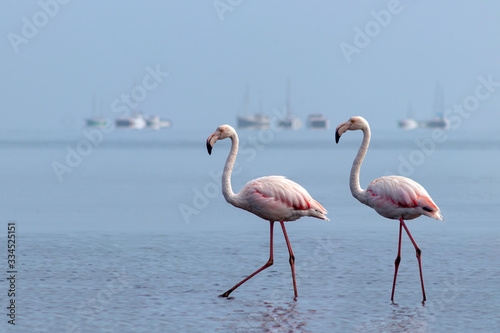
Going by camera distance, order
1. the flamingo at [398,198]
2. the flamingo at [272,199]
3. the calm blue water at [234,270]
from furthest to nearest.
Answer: the flamingo at [272,199]
the flamingo at [398,198]
the calm blue water at [234,270]

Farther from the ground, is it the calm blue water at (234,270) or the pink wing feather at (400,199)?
the pink wing feather at (400,199)

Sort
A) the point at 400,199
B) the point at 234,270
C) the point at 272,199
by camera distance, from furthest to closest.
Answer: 1. the point at 234,270
2. the point at 272,199
3. the point at 400,199

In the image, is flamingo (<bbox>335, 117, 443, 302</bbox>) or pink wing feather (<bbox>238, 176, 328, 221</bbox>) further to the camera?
pink wing feather (<bbox>238, 176, 328, 221</bbox>)

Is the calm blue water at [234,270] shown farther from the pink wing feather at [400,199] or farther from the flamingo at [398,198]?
the pink wing feather at [400,199]

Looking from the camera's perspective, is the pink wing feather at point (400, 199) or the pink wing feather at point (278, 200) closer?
the pink wing feather at point (400, 199)

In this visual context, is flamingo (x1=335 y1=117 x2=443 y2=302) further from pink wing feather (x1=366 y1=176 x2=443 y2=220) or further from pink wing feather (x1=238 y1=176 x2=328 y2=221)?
pink wing feather (x1=238 y1=176 x2=328 y2=221)

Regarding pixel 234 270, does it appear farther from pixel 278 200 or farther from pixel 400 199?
pixel 400 199

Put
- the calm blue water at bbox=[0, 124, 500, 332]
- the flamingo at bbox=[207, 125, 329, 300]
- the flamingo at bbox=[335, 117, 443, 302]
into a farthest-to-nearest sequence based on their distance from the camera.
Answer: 1. the flamingo at bbox=[207, 125, 329, 300]
2. the flamingo at bbox=[335, 117, 443, 302]
3. the calm blue water at bbox=[0, 124, 500, 332]

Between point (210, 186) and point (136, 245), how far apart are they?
17.3 meters

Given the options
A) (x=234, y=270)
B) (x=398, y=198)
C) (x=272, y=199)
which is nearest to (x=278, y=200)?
(x=272, y=199)

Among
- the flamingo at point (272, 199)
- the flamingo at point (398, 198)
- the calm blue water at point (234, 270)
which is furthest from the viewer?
the flamingo at point (272, 199)

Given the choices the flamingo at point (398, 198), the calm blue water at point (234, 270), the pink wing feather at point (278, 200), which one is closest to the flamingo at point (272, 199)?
the pink wing feather at point (278, 200)

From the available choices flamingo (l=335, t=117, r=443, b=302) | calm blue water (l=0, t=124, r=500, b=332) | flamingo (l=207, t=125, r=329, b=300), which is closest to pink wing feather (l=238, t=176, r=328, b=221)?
flamingo (l=207, t=125, r=329, b=300)

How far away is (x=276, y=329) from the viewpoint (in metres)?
9.33
